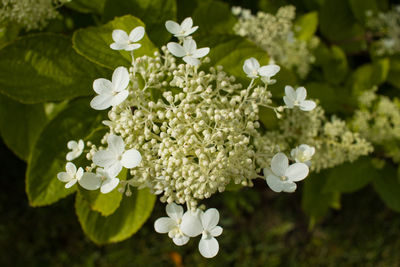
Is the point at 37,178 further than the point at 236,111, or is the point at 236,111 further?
the point at 37,178

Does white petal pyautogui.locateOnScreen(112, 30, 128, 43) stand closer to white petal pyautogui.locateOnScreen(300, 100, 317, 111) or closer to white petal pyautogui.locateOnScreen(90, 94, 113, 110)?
white petal pyautogui.locateOnScreen(90, 94, 113, 110)

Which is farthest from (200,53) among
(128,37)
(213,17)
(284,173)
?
(213,17)

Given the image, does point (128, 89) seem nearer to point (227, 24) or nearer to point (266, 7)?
point (227, 24)

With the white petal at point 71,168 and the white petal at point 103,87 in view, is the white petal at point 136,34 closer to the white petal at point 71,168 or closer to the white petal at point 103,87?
the white petal at point 103,87

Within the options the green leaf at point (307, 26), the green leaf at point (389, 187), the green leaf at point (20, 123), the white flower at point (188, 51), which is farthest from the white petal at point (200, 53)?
the green leaf at point (389, 187)

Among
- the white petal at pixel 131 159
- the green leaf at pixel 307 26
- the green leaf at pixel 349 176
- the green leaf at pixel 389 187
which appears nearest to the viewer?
the white petal at pixel 131 159

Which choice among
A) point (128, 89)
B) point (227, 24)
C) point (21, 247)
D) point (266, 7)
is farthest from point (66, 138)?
point (21, 247)

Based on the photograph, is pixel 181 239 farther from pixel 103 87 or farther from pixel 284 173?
pixel 103 87
